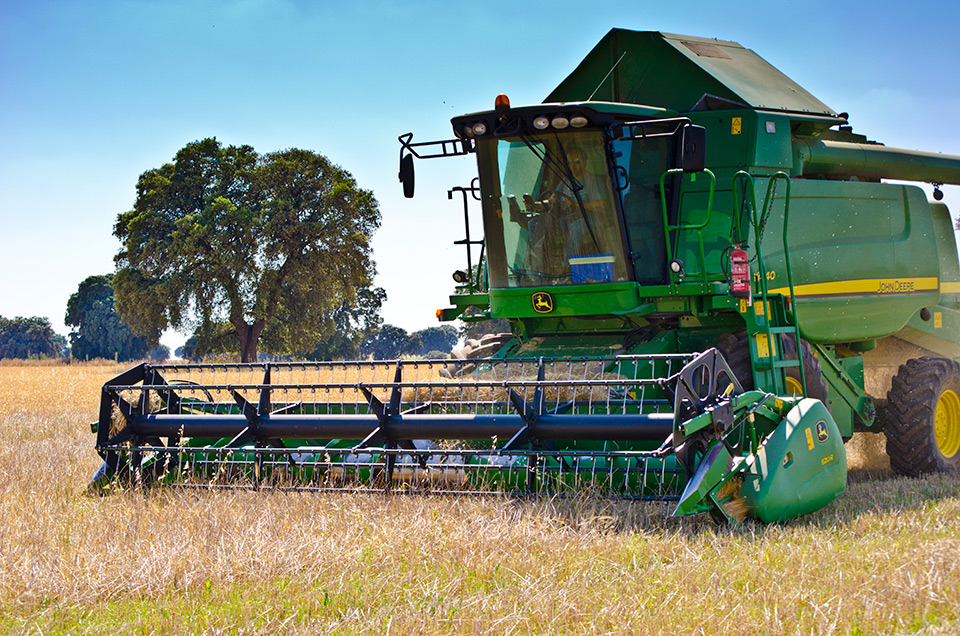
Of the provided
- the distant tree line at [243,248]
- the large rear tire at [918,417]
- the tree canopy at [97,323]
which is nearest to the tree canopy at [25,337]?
the tree canopy at [97,323]

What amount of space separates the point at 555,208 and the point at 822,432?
2.23 metres

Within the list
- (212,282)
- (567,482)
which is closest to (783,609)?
(567,482)

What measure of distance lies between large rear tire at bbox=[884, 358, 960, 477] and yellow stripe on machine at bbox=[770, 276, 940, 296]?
23.5 inches

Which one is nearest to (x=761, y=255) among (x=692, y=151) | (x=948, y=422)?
(x=692, y=151)

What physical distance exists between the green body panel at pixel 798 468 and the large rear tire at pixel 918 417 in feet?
6.04

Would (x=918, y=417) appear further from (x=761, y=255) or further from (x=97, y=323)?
(x=97, y=323)

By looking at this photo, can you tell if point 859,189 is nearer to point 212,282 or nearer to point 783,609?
point 783,609

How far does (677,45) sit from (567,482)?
3.70 metres

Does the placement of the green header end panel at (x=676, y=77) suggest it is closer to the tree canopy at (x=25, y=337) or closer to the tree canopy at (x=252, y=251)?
the tree canopy at (x=252, y=251)

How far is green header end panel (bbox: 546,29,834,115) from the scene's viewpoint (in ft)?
21.6

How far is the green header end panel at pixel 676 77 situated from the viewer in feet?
21.6

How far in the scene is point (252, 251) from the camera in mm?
26156

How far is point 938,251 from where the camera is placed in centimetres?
740

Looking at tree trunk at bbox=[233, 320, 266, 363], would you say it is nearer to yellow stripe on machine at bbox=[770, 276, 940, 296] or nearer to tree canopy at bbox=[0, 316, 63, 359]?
yellow stripe on machine at bbox=[770, 276, 940, 296]
